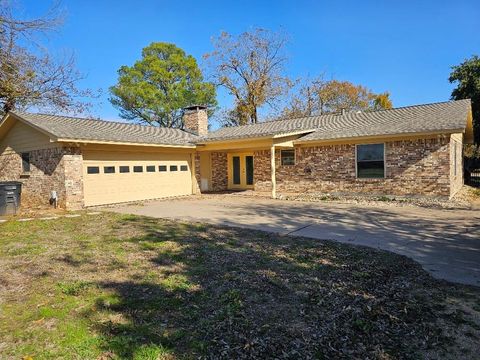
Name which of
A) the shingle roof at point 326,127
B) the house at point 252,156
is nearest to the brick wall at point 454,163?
the house at point 252,156

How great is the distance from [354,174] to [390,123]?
2676 millimetres

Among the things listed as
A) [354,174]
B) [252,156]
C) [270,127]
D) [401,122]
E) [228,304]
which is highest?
[270,127]

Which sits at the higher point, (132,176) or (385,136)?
(385,136)

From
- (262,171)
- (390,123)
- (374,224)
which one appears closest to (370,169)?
(390,123)

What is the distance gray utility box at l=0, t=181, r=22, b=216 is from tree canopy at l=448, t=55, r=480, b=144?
77.3 feet

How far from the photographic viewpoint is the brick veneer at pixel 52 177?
12102mm

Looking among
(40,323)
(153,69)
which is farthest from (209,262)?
(153,69)

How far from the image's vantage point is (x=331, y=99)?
35.8 meters

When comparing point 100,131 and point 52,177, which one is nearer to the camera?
point 52,177

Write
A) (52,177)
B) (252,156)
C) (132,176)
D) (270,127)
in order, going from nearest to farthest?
1. (52,177)
2. (132,176)
3. (252,156)
4. (270,127)

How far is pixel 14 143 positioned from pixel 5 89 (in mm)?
4782

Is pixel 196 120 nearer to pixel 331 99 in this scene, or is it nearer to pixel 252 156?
pixel 252 156

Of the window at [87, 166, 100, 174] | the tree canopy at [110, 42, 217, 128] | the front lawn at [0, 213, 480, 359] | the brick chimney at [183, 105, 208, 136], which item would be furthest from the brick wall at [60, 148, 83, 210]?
the tree canopy at [110, 42, 217, 128]

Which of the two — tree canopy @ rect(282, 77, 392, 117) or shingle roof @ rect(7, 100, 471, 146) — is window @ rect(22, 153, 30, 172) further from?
tree canopy @ rect(282, 77, 392, 117)
